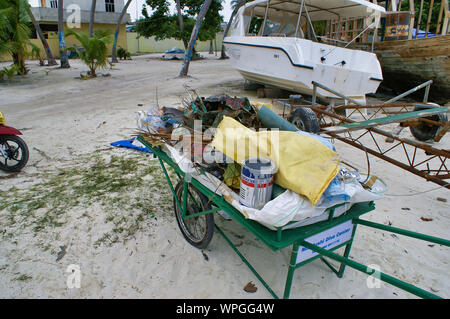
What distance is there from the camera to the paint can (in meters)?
1.59

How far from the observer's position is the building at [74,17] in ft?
79.2

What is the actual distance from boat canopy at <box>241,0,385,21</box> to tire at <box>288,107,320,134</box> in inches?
171

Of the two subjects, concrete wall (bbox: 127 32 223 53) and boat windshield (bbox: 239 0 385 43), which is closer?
boat windshield (bbox: 239 0 385 43)

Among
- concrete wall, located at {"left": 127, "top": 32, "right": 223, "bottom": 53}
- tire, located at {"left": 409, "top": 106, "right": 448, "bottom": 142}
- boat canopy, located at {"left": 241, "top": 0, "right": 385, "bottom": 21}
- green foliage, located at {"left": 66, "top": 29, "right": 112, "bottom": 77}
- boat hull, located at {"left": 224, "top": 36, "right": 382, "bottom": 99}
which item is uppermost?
concrete wall, located at {"left": 127, "top": 32, "right": 223, "bottom": 53}

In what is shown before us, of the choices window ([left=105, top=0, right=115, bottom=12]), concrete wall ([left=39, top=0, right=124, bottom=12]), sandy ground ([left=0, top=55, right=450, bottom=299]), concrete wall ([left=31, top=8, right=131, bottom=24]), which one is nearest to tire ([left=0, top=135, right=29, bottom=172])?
sandy ground ([left=0, top=55, right=450, bottom=299])

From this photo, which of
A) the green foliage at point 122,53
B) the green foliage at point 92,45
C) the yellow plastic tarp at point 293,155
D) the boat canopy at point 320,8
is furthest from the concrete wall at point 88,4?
the yellow plastic tarp at point 293,155

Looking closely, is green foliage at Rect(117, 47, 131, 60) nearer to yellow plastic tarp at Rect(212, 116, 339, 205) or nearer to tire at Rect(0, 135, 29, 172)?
tire at Rect(0, 135, 29, 172)

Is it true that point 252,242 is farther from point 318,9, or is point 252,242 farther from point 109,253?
point 318,9

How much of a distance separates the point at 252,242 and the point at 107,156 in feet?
10.2

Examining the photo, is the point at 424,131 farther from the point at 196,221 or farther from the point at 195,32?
the point at 195,32

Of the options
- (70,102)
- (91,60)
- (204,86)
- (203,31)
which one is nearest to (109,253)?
(70,102)

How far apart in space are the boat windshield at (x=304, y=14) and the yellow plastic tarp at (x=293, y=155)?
6.41 metres

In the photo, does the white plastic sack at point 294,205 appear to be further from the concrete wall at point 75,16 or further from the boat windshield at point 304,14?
the concrete wall at point 75,16

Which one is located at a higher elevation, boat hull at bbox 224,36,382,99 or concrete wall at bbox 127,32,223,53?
concrete wall at bbox 127,32,223,53
